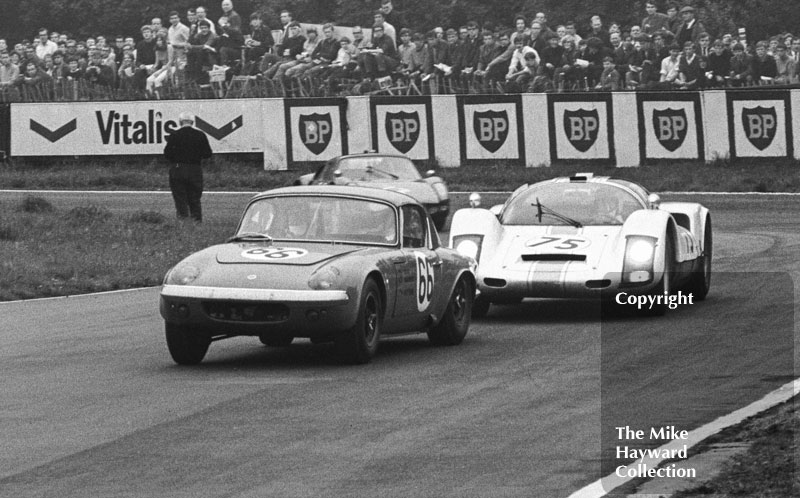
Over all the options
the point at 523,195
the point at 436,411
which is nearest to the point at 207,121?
the point at 523,195

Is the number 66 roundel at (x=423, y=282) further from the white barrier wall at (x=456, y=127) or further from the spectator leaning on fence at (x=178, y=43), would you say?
the spectator leaning on fence at (x=178, y=43)

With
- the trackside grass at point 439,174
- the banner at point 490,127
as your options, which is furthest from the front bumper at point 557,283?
the banner at point 490,127

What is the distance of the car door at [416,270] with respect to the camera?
10594 millimetres

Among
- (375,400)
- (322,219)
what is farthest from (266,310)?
(375,400)

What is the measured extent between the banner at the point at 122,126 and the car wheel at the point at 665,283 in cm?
1828

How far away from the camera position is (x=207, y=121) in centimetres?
3078

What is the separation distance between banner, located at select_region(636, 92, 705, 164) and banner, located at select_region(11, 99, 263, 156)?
25.2 feet

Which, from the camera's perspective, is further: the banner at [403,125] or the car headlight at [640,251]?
the banner at [403,125]

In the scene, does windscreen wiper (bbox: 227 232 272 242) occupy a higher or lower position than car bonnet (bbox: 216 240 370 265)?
higher

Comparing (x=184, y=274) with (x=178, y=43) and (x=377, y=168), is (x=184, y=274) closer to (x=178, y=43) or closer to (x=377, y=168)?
(x=377, y=168)

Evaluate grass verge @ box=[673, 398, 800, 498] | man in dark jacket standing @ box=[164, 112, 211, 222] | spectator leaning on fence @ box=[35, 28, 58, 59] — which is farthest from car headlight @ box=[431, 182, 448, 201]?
spectator leaning on fence @ box=[35, 28, 58, 59]

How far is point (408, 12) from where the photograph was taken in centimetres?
3884

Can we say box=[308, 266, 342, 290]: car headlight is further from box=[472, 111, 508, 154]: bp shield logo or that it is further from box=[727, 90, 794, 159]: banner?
box=[472, 111, 508, 154]: bp shield logo

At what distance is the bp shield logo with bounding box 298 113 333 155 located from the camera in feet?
98.5
